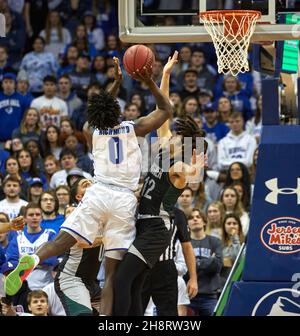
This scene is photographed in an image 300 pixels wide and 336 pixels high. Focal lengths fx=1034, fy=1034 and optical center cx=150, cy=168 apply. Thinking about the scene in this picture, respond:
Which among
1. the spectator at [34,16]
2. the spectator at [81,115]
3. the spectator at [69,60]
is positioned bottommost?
the spectator at [81,115]

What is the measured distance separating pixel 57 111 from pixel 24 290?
5.68m

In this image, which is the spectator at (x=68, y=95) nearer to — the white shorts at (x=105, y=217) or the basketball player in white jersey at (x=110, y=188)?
the basketball player in white jersey at (x=110, y=188)

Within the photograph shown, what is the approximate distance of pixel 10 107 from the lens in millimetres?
17078

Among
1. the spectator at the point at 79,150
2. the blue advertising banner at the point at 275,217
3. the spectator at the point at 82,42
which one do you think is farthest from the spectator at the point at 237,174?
the spectator at the point at 82,42

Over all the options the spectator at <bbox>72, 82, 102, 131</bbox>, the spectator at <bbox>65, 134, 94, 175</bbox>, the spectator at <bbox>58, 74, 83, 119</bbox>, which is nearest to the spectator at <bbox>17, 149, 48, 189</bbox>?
the spectator at <bbox>65, 134, 94, 175</bbox>

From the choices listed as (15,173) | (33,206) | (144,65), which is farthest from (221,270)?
(144,65)

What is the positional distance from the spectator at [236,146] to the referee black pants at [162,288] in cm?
574

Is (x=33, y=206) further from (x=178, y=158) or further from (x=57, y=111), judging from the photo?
(x=57, y=111)

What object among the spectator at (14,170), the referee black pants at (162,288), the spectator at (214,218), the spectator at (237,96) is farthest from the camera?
the spectator at (237,96)

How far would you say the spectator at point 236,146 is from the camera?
15.8 metres

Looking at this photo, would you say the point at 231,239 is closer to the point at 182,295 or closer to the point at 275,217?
the point at 182,295

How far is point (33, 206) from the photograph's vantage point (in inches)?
488

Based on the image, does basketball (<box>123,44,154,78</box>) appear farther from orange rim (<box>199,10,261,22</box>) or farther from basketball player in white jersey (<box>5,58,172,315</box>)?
orange rim (<box>199,10,261,22</box>)
